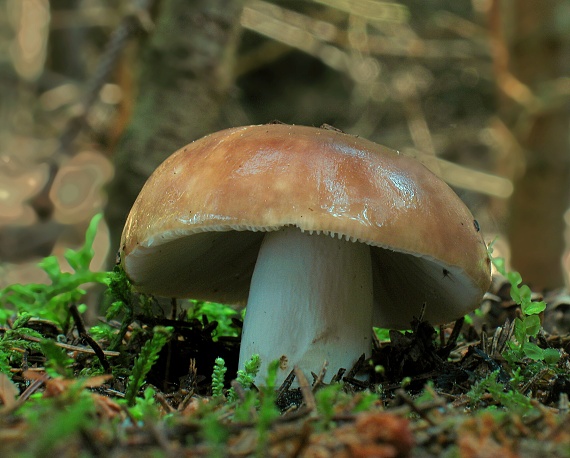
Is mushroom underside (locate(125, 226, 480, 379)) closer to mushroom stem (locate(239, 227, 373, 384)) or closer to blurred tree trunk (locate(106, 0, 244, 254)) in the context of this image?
mushroom stem (locate(239, 227, 373, 384))

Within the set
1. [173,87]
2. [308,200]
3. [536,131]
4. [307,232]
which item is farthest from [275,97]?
[308,200]

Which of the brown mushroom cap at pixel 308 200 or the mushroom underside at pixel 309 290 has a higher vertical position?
the brown mushroom cap at pixel 308 200

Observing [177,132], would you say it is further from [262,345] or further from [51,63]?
[51,63]

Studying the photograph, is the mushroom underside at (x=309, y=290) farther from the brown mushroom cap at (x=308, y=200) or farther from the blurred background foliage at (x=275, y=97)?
the blurred background foliage at (x=275, y=97)

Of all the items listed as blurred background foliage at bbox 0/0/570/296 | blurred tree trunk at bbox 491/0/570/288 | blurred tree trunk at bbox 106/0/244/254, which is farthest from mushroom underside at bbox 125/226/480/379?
blurred tree trunk at bbox 491/0/570/288

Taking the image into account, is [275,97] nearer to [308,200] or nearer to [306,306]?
[306,306]

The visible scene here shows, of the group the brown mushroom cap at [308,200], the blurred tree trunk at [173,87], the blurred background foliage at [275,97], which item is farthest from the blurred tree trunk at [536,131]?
the brown mushroom cap at [308,200]
